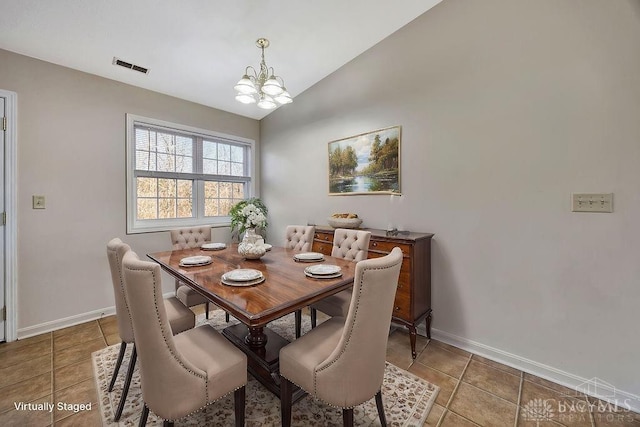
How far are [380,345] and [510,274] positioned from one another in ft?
4.92

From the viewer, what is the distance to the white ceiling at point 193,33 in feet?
6.91

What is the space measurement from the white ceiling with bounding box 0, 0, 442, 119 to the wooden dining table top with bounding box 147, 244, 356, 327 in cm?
204

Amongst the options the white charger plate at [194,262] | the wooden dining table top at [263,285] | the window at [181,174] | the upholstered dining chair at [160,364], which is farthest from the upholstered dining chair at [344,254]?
the window at [181,174]

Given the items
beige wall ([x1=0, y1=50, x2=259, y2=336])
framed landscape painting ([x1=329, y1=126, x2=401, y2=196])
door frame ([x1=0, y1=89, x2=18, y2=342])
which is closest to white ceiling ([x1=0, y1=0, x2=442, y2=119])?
beige wall ([x1=0, y1=50, x2=259, y2=336])

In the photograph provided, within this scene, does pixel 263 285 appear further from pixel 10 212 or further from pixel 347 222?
pixel 10 212

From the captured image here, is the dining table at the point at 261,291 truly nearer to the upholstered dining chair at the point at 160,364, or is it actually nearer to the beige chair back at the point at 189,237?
the upholstered dining chair at the point at 160,364

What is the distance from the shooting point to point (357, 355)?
117cm

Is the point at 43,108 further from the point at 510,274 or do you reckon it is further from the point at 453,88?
the point at 510,274

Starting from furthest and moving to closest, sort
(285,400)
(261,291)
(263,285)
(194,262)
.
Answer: (194,262), (263,285), (261,291), (285,400)

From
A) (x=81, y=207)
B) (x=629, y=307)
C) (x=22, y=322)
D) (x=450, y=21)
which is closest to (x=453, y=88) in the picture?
(x=450, y=21)

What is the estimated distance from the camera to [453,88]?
235cm

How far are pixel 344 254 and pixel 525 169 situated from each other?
1.61m

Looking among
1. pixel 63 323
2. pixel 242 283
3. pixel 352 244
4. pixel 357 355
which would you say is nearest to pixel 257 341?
pixel 242 283

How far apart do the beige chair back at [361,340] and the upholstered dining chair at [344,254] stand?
0.81 m
